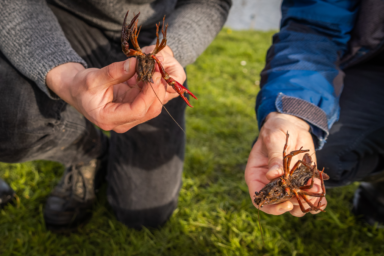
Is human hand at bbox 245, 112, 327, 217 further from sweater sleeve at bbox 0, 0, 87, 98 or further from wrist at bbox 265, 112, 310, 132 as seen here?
sweater sleeve at bbox 0, 0, 87, 98

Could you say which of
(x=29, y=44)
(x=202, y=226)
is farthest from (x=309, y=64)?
(x=29, y=44)

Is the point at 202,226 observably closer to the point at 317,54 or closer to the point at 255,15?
the point at 317,54

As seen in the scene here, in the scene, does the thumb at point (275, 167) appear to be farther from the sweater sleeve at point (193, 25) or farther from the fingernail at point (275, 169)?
the sweater sleeve at point (193, 25)

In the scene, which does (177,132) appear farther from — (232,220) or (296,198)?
(296,198)

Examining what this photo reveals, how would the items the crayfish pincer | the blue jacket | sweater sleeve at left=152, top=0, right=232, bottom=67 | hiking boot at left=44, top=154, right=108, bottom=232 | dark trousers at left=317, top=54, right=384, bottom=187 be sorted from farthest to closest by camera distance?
hiking boot at left=44, top=154, right=108, bottom=232, sweater sleeve at left=152, top=0, right=232, bottom=67, dark trousers at left=317, top=54, right=384, bottom=187, the blue jacket, the crayfish pincer

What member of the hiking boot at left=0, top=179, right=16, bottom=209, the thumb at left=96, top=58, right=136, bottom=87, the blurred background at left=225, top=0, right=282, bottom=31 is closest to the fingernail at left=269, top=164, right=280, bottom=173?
the thumb at left=96, top=58, right=136, bottom=87

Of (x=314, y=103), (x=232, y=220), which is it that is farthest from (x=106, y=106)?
(x=232, y=220)
